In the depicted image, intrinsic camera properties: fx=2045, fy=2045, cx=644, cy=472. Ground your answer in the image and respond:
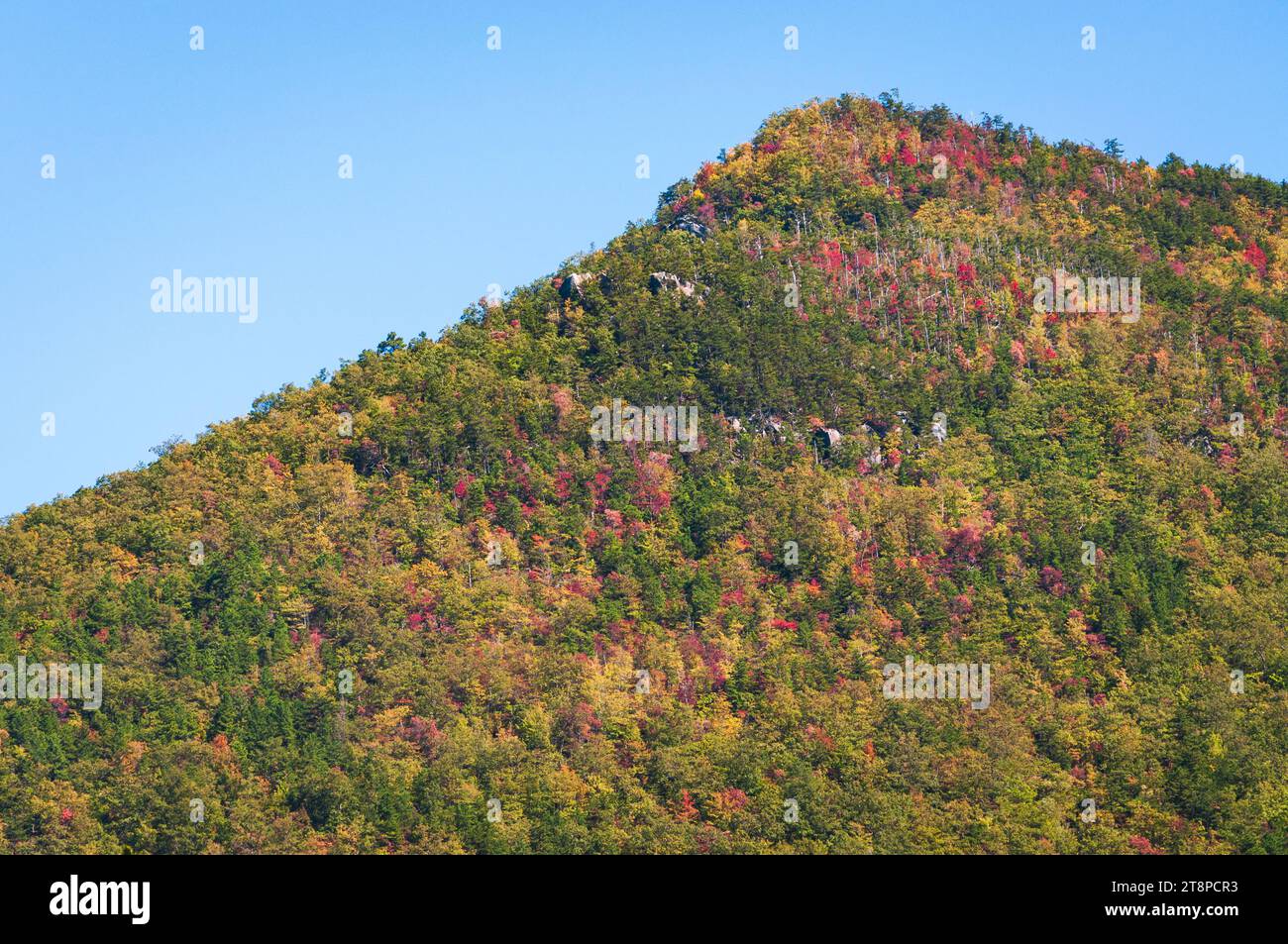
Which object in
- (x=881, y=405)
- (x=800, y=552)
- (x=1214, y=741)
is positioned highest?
(x=881, y=405)

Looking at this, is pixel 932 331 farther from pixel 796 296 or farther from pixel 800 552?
pixel 800 552

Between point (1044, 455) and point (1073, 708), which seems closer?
point (1073, 708)

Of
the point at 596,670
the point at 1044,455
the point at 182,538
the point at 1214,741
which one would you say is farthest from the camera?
the point at 1044,455

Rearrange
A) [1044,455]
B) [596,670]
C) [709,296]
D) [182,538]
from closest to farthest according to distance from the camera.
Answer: [596,670] → [182,538] → [1044,455] → [709,296]

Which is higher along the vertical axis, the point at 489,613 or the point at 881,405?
the point at 881,405

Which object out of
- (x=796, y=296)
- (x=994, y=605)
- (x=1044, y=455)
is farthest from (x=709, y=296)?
(x=994, y=605)

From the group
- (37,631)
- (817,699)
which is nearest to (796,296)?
(817,699)
